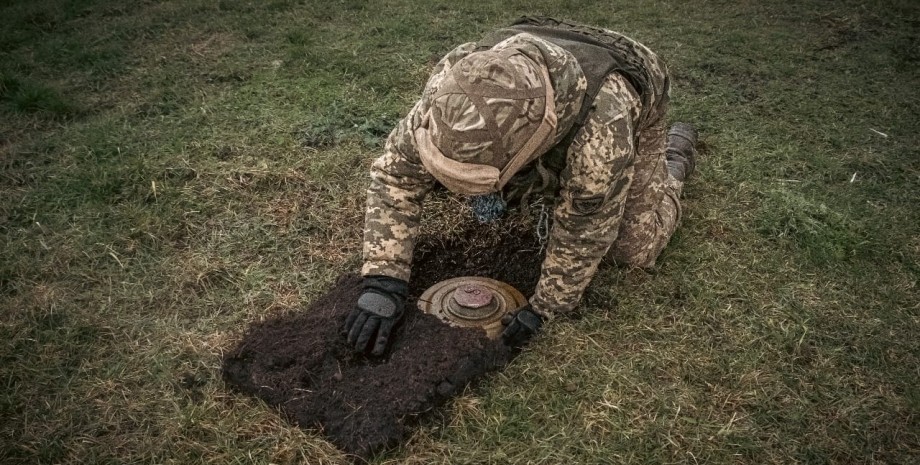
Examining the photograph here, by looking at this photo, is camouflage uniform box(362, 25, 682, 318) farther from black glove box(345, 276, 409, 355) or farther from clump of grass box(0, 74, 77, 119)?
clump of grass box(0, 74, 77, 119)

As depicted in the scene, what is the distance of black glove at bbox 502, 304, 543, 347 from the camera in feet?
8.73

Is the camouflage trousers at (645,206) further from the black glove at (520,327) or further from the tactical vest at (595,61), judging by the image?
the black glove at (520,327)

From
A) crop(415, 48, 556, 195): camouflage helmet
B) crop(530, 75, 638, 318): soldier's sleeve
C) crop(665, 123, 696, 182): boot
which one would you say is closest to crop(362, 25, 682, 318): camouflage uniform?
crop(530, 75, 638, 318): soldier's sleeve

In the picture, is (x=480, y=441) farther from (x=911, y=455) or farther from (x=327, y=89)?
(x=327, y=89)

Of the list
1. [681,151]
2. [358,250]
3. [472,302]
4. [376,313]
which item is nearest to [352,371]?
[376,313]

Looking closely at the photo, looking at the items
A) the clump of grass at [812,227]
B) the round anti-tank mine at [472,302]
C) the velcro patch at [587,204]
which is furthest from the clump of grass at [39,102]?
the clump of grass at [812,227]

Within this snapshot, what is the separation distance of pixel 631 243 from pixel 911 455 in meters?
1.37

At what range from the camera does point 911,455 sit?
7.80ft

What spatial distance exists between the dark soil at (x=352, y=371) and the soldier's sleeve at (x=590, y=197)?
38 cm

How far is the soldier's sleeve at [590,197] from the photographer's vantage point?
2428mm

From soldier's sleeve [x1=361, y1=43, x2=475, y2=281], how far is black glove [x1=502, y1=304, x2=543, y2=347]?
1.68 feet

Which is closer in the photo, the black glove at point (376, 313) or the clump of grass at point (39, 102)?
the black glove at point (376, 313)

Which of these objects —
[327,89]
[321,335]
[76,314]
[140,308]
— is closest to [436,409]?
[321,335]

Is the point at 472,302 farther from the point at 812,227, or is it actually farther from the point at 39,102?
the point at 39,102
